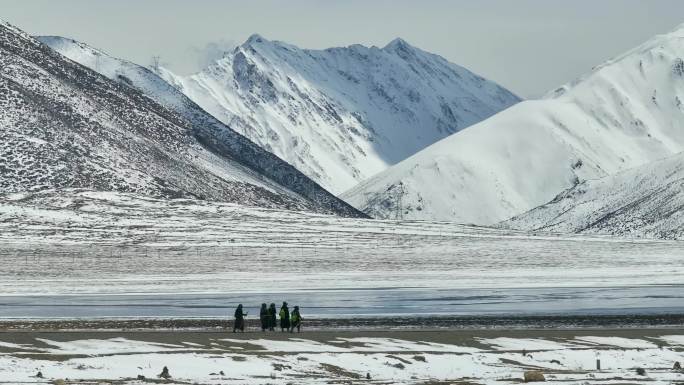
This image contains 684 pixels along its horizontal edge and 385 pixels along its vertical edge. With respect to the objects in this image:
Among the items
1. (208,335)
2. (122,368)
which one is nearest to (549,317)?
(208,335)

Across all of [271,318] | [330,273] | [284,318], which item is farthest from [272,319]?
[330,273]

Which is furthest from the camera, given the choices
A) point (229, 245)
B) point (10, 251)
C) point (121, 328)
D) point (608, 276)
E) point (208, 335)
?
point (229, 245)

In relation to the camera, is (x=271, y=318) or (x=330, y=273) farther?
(x=330, y=273)

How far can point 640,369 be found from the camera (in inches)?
2089

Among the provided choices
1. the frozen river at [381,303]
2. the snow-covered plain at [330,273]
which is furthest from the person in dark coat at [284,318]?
the snow-covered plain at [330,273]

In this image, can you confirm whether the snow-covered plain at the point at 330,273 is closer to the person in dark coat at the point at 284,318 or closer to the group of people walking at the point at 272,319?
the group of people walking at the point at 272,319

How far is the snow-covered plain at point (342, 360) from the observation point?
50406 millimetres

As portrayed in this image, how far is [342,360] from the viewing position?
55406 mm

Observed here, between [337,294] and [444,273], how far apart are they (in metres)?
46.8

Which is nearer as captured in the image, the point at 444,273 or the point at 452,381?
the point at 452,381

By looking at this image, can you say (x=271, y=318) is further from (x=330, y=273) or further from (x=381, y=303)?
(x=330, y=273)

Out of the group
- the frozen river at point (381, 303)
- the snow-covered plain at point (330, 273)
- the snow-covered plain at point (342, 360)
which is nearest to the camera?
the snow-covered plain at point (342, 360)

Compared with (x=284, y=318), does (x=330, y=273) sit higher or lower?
higher

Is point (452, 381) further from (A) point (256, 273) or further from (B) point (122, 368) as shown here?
(A) point (256, 273)
